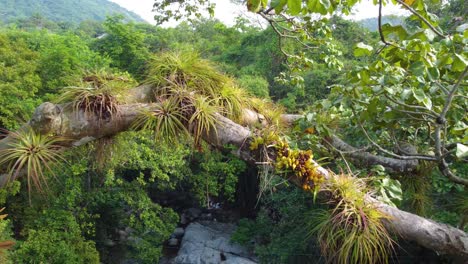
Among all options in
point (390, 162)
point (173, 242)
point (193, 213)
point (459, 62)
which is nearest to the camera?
point (459, 62)

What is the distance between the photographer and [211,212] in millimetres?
9969

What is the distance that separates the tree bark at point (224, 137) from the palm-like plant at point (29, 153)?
0.06m

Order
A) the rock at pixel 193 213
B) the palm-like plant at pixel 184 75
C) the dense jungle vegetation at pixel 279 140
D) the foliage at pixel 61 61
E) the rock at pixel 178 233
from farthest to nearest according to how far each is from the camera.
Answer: the rock at pixel 193 213 < the rock at pixel 178 233 < the foliage at pixel 61 61 < the palm-like plant at pixel 184 75 < the dense jungle vegetation at pixel 279 140

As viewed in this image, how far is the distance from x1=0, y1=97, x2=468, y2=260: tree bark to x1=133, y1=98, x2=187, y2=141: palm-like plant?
0.27ft

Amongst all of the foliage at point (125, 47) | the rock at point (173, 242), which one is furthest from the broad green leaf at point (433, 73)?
the foliage at point (125, 47)

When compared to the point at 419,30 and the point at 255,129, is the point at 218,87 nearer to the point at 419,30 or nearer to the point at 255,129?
the point at 255,129

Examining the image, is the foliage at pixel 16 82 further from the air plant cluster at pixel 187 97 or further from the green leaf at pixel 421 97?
the green leaf at pixel 421 97

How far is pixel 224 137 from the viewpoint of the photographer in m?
2.62

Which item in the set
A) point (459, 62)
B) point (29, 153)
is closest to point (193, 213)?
point (29, 153)

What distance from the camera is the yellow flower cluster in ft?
7.73

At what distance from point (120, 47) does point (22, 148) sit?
8378 mm

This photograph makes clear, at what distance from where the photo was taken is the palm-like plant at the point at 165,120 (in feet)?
8.45

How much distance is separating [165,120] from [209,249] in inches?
231

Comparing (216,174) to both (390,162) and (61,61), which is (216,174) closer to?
(61,61)
